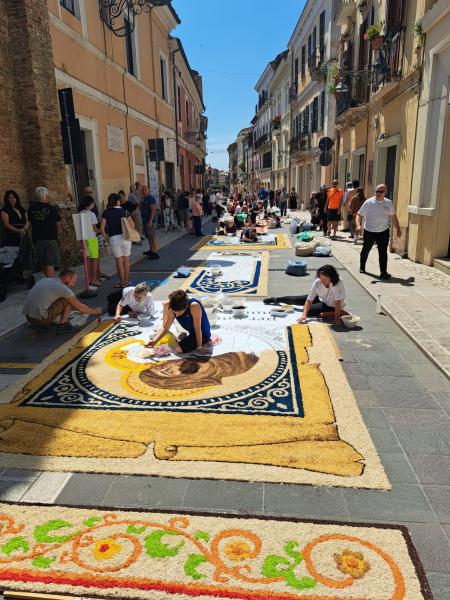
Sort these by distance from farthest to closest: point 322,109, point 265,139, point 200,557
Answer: point 265,139, point 322,109, point 200,557

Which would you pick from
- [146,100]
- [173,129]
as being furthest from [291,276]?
[173,129]

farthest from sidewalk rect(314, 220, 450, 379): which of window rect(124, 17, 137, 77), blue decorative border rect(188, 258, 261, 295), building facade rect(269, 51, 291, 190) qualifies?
building facade rect(269, 51, 291, 190)

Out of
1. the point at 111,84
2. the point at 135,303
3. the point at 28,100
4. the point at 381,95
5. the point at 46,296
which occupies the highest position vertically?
the point at 111,84

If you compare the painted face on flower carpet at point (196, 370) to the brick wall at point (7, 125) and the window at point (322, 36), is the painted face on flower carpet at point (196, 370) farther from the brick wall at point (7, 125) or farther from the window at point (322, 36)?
the window at point (322, 36)

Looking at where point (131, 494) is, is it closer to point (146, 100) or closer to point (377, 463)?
point (377, 463)

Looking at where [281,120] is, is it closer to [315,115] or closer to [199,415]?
[315,115]

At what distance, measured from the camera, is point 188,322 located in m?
4.80

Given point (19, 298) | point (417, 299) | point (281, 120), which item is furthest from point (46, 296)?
point (281, 120)

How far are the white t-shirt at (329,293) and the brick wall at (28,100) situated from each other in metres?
6.20

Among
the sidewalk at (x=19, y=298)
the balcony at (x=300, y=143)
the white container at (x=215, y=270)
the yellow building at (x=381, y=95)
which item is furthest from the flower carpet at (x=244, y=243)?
the balcony at (x=300, y=143)

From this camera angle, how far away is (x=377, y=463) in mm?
2930

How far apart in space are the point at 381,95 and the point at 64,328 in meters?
9.86

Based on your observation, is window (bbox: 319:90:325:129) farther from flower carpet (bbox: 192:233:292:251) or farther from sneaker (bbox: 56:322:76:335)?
sneaker (bbox: 56:322:76:335)

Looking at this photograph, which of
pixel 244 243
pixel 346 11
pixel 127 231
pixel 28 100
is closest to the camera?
pixel 127 231
